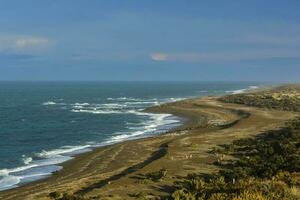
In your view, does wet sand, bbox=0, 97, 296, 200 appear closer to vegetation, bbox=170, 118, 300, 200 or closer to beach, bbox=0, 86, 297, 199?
beach, bbox=0, 86, 297, 199

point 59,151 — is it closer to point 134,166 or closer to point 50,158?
point 50,158

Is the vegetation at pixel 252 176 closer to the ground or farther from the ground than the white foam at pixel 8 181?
farther from the ground

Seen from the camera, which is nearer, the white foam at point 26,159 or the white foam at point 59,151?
the white foam at point 26,159

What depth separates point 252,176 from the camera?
1119 inches

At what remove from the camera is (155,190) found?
28516 mm

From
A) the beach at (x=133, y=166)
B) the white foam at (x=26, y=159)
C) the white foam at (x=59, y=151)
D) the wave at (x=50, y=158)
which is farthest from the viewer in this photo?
the white foam at (x=59, y=151)

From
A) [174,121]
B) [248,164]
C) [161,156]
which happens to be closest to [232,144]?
[161,156]

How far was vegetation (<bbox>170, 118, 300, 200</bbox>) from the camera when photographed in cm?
2088

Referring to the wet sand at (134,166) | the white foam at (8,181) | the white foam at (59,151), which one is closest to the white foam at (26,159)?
the white foam at (59,151)

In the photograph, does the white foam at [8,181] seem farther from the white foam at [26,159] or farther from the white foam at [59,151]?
the white foam at [59,151]

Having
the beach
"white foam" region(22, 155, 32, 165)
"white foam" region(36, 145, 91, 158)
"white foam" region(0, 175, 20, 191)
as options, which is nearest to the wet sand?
the beach

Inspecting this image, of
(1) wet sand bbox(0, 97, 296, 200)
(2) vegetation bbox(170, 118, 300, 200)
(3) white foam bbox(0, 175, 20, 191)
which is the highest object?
(2) vegetation bbox(170, 118, 300, 200)

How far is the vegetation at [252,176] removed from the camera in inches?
822

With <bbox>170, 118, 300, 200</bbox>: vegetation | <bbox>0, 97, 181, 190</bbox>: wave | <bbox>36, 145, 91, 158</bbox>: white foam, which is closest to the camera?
<bbox>170, 118, 300, 200</bbox>: vegetation
